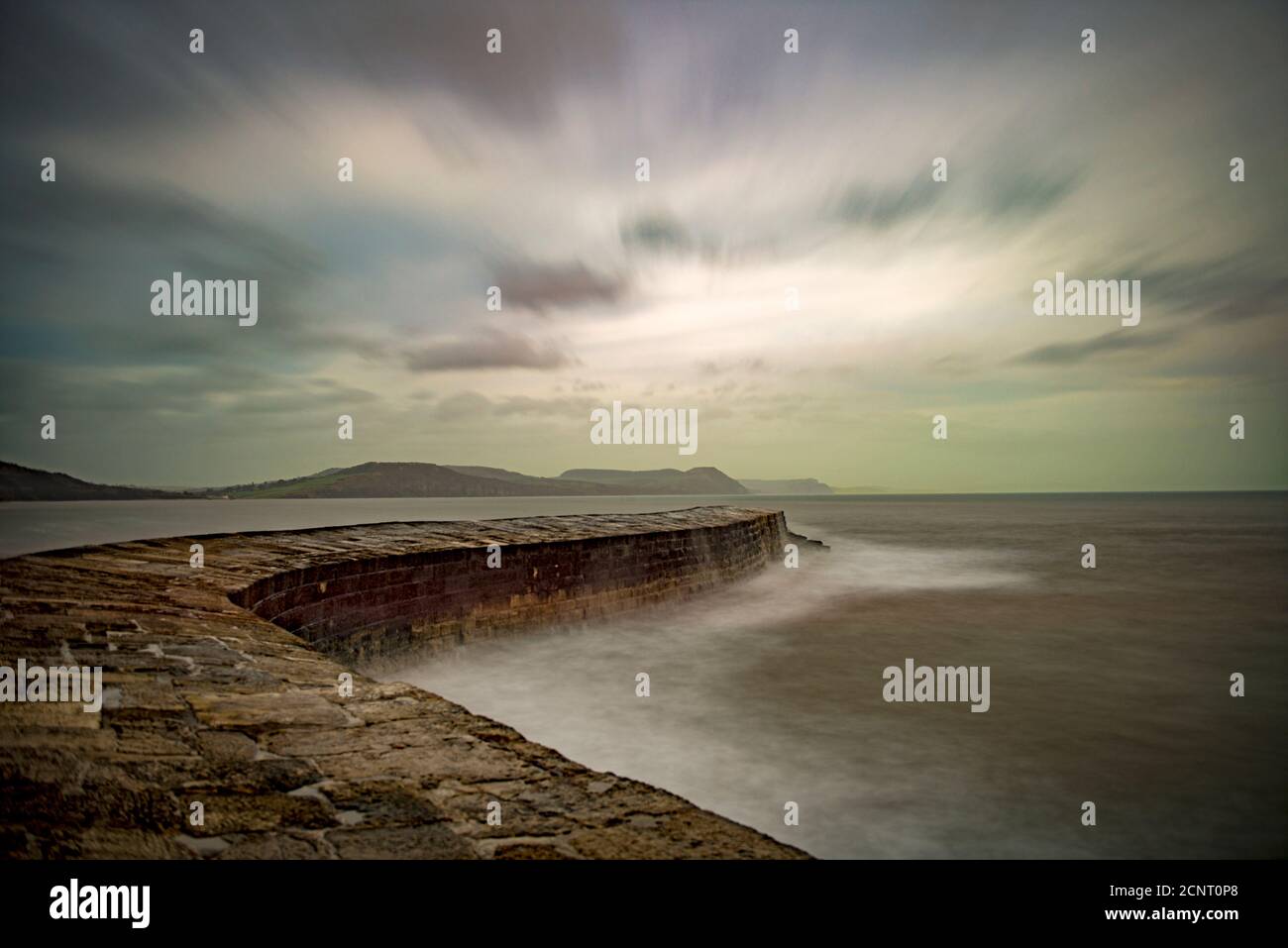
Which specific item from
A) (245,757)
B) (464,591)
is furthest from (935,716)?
(245,757)

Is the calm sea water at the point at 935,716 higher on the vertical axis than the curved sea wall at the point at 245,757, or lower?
lower

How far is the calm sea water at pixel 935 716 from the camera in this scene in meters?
3.99

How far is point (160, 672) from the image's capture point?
2.85 meters

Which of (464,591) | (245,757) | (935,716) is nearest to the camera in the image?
(245,757)

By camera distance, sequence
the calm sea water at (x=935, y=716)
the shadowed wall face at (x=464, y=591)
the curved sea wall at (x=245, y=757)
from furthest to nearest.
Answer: the shadowed wall face at (x=464, y=591) < the calm sea water at (x=935, y=716) < the curved sea wall at (x=245, y=757)

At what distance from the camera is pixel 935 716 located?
19.0 feet

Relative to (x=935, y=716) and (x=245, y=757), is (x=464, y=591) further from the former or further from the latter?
(x=245, y=757)

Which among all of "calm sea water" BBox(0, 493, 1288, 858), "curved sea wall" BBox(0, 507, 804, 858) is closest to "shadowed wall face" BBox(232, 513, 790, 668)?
"calm sea water" BBox(0, 493, 1288, 858)

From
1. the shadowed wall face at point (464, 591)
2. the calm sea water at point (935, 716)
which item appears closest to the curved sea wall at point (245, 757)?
the shadowed wall face at point (464, 591)

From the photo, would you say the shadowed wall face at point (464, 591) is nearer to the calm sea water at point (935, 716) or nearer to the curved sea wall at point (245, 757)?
the calm sea water at point (935, 716)

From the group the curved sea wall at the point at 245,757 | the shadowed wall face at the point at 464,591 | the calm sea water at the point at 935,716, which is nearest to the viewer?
the curved sea wall at the point at 245,757

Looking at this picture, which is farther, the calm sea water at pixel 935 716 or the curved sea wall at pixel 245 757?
the calm sea water at pixel 935 716

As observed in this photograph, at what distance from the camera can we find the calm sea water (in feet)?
13.1
